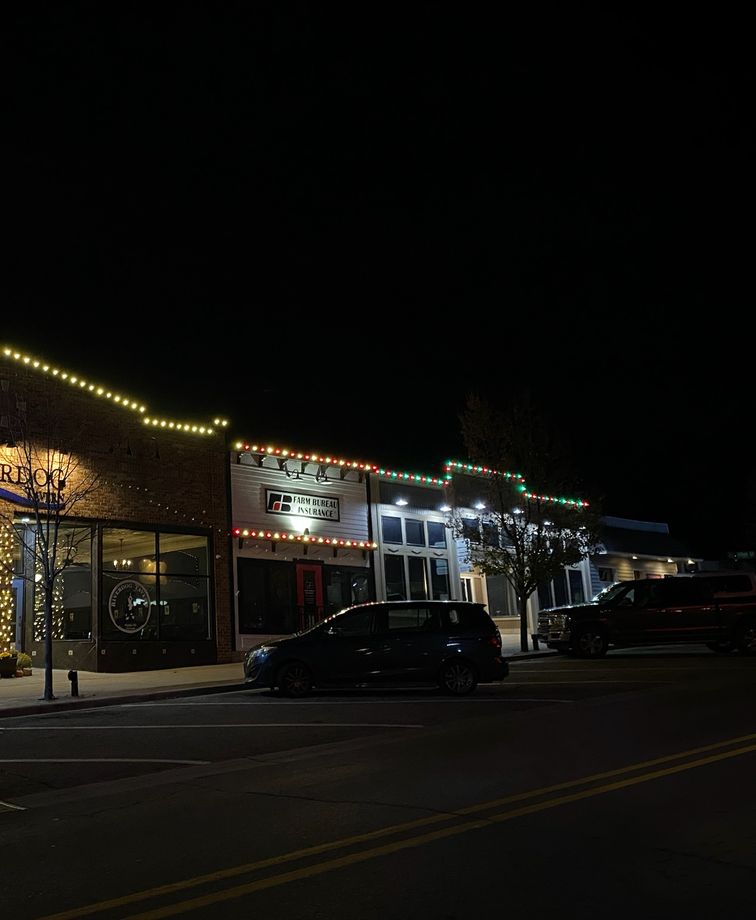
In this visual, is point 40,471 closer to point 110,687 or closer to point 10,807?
point 110,687

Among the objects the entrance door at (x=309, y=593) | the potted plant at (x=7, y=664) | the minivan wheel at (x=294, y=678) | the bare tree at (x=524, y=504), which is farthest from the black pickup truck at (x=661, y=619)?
the potted plant at (x=7, y=664)

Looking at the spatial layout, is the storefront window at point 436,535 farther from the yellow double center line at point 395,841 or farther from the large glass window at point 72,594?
the yellow double center line at point 395,841

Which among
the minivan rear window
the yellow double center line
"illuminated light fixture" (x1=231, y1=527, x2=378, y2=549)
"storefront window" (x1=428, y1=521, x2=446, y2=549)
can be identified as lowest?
the yellow double center line

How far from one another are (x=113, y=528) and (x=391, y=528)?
1054 centimetres

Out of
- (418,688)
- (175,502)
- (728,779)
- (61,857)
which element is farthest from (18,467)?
(728,779)

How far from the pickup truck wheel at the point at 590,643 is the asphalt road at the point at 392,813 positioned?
9943mm

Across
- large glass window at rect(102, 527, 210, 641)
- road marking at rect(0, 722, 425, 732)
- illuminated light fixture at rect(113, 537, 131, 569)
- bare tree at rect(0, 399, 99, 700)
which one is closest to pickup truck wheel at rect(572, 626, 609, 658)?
large glass window at rect(102, 527, 210, 641)

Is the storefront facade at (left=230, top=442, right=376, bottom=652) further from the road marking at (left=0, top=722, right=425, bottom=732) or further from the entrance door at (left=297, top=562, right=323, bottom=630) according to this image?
the road marking at (left=0, top=722, right=425, bottom=732)

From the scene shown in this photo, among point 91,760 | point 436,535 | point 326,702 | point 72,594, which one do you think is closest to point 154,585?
point 72,594

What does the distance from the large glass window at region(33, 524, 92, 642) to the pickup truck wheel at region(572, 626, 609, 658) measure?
12403 mm

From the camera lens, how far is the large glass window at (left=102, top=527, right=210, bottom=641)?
22375 millimetres

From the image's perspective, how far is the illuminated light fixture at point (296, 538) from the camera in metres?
25.4

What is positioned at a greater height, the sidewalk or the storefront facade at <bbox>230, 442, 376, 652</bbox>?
the storefront facade at <bbox>230, 442, 376, 652</bbox>

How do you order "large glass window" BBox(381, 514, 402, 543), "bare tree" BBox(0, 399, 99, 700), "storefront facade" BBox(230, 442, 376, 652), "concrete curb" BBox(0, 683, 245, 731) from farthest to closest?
"large glass window" BBox(381, 514, 402, 543) < "storefront facade" BBox(230, 442, 376, 652) < "bare tree" BBox(0, 399, 99, 700) < "concrete curb" BBox(0, 683, 245, 731)
